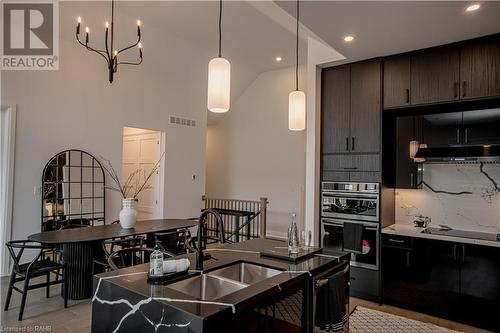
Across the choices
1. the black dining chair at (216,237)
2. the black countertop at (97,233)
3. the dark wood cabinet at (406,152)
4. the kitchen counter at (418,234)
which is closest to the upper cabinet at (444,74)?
the dark wood cabinet at (406,152)

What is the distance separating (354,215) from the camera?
12.6 ft

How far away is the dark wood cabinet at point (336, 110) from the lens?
13.0 ft

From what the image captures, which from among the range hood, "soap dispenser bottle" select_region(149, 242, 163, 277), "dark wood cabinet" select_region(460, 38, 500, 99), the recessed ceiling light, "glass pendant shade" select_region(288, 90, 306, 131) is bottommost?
"soap dispenser bottle" select_region(149, 242, 163, 277)

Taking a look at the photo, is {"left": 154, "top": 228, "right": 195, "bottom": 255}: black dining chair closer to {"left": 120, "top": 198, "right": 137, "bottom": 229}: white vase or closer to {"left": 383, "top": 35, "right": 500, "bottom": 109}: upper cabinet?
{"left": 120, "top": 198, "right": 137, "bottom": 229}: white vase

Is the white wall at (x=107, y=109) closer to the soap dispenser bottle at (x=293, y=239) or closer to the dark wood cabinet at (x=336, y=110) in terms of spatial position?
the dark wood cabinet at (x=336, y=110)

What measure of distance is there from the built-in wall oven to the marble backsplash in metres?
0.62

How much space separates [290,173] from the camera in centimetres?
754

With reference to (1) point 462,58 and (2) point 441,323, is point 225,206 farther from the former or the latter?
(1) point 462,58

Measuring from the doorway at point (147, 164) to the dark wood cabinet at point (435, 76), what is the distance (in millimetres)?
4778

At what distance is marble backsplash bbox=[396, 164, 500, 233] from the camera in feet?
11.4

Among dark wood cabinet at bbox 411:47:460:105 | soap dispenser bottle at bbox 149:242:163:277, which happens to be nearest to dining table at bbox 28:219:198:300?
soap dispenser bottle at bbox 149:242:163:277

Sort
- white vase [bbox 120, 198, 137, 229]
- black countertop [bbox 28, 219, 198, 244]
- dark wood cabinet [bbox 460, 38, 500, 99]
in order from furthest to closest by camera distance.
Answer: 1. white vase [bbox 120, 198, 137, 229]
2. black countertop [bbox 28, 219, 198, 244]
3. dark wood cabinet [bbox 460, 38, 500, 99]

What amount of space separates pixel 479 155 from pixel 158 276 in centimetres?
326

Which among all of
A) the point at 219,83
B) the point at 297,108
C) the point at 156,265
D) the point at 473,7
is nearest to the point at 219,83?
the point at 219,83
